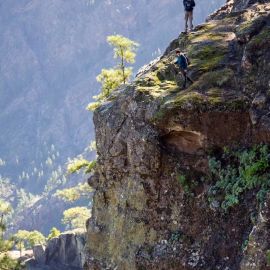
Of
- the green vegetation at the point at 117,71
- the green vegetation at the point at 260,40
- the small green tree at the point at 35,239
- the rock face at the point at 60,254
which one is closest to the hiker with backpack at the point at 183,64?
the green vegetation at the point at 260,40

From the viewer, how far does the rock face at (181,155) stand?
59.0 ft

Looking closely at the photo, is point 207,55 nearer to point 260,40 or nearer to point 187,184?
point 260,40

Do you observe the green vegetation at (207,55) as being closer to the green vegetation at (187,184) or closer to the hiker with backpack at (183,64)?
the hiker with backpack at (183,64)

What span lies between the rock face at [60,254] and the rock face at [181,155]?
3614 centimetres

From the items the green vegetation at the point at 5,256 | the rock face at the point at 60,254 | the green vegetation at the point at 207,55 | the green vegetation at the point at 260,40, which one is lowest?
the rock face at the point at 60,254

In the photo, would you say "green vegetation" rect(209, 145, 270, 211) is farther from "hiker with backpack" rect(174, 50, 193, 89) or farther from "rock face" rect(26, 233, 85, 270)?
"rock face" rect(26, 233, 85, 270)

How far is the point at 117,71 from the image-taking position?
4191cm

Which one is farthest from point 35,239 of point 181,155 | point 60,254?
point 181,155

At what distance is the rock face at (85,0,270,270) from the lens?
17984 mm

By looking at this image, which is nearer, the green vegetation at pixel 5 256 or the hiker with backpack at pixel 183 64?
the hiker with backpack at pixel 183 64

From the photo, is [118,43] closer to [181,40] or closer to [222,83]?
[181,40]

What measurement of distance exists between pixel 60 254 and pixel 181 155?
43734mm

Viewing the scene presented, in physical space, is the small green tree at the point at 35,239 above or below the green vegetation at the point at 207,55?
below

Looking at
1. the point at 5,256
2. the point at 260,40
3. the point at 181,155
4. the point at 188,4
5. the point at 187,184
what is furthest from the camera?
the point at 5,256
